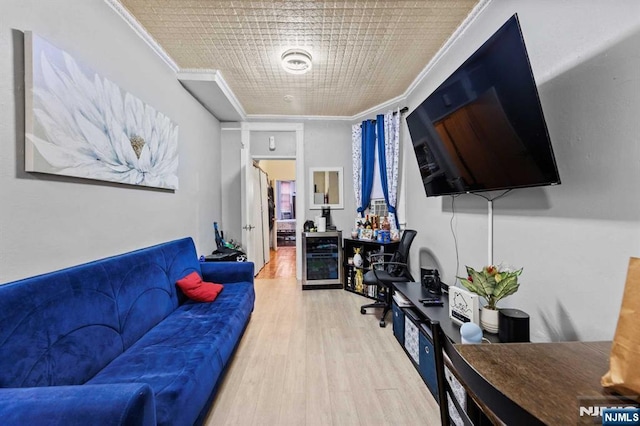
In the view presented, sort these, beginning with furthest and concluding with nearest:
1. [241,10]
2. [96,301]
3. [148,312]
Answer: [241,10] < [148,312] < [96,301]

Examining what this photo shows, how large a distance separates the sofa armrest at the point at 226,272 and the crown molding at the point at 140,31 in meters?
2.15

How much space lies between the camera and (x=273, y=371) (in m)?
1.91

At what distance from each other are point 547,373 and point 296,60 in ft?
9.19

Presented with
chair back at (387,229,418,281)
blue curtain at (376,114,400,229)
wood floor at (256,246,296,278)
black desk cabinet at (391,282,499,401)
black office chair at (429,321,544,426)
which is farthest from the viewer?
wood floor at (256,246,296,278)

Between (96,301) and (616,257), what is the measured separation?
2591 millimetres

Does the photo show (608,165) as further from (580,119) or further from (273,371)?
(273,371)

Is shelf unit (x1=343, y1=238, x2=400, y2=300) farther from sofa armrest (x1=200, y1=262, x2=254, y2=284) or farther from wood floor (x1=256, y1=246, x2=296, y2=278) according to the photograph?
sofa armrest (x1=200, y1=262, x2=254, y2=284)

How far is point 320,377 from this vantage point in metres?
1.84

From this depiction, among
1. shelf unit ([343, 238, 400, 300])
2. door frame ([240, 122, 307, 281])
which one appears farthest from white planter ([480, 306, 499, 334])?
door frame ([240, 122, 307, 281])

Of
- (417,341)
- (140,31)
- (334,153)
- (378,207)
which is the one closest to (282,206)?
(334,153)

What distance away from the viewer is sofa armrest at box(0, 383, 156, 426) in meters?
0.77

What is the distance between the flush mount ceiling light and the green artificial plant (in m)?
2.38

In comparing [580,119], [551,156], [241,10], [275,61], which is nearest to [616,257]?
[551,156]

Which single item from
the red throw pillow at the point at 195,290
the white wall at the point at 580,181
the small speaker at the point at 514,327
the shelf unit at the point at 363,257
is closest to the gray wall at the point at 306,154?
the shelf unit at the point at 363,257
